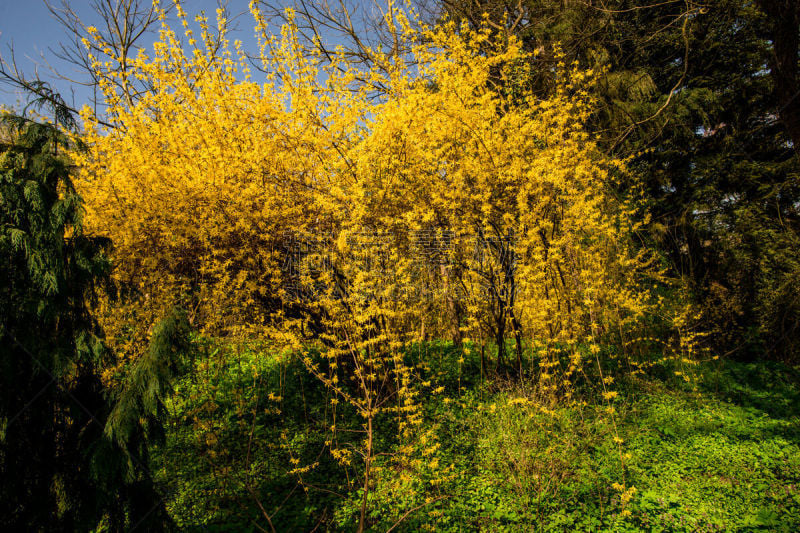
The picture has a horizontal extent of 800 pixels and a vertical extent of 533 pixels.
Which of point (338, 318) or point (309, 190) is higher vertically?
point (309, 190)

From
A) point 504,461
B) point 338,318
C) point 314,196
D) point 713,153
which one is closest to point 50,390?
point 338,318

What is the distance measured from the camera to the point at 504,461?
3.64 metres

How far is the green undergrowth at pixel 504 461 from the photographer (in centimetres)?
306

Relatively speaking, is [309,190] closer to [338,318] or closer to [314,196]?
[314,196]

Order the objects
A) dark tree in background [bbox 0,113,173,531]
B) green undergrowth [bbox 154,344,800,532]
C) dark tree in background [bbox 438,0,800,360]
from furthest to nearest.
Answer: dark tree in background [bbox 438,0,800,360]
green undergrowth [bbox 154,344,800,532]
dark tree in background [bbox 0,113,173,531]

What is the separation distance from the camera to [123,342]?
4.05m

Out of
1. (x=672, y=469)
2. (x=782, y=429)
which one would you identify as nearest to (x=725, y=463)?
(x=672, y=469)

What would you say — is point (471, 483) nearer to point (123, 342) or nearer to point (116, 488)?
point (116, 488)

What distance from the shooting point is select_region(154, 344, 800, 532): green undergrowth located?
3.06 metres

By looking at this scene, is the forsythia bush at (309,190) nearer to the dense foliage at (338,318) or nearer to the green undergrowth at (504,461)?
the dense foliage at (338,318)

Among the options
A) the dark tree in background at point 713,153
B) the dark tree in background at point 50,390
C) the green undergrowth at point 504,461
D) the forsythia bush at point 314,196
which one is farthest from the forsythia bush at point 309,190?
the dark tree in background at point 713,153

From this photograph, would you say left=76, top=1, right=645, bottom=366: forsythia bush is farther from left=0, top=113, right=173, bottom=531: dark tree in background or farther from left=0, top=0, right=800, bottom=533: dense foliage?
left=0, top=113, right=173, bottom=531: dark tree in background

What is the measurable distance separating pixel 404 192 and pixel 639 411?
4.18 m

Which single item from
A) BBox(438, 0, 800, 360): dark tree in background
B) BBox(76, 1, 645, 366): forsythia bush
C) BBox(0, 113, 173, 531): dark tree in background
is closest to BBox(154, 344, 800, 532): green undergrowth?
BBox(0, 113, 173, 531): dark tree in background
